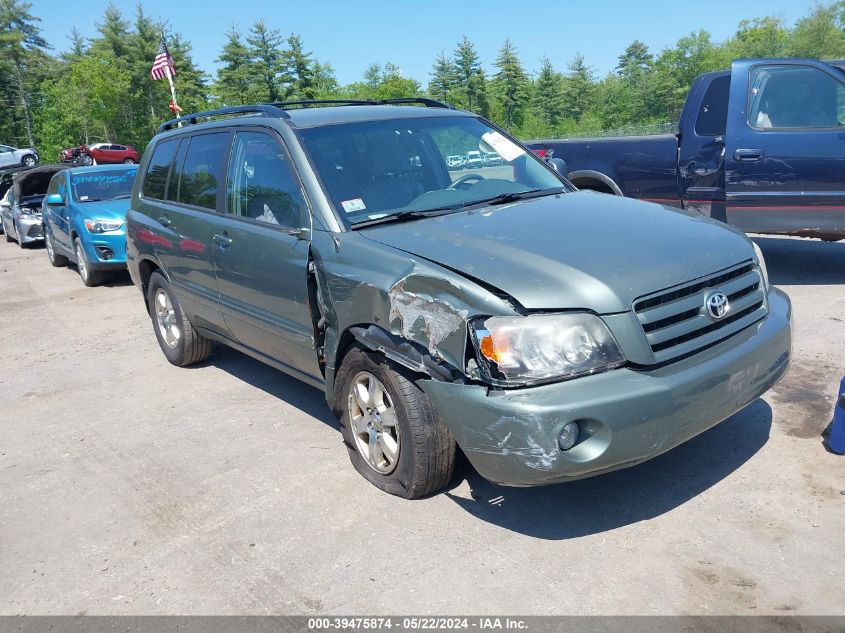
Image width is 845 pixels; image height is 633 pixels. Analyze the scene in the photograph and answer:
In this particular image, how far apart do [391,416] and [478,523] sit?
2.08 ft

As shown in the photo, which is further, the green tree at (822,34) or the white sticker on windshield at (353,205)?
the green tree at (822,34)

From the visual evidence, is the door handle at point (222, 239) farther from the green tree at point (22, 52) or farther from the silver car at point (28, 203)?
the green tree at point (22, 52)

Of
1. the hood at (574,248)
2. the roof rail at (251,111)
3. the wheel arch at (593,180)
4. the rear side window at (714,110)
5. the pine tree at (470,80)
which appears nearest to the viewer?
the hood at (574,248)

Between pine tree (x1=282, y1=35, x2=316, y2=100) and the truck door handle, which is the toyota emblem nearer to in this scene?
the truck door handle

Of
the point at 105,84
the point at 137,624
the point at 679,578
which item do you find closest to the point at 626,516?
the point at 679,578

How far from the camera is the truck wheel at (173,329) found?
582 centimetres

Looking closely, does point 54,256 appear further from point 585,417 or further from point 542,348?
point 585,417

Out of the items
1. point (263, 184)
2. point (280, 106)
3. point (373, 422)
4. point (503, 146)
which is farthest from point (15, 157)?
point (373, 422)

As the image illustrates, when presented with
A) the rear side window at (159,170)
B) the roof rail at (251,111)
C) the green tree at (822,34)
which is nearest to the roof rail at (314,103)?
the roof rail at (251,111)

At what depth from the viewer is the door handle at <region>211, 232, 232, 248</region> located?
15.0 feet

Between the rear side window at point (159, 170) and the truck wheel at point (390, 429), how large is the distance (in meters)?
2.92

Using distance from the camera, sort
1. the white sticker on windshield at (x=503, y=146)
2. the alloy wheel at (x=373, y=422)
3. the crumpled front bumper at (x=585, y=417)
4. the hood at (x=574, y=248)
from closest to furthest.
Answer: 1. the crumpled front bumper at (x=585, y=417)
2. the hood at (x=574, y=248)
3. the alloy wheel at (x=373, y=422)
4. the white sticker on windshield at (x=503, y=146)

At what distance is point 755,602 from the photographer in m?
2.70

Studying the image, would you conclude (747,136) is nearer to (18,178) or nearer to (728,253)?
(728,253)
